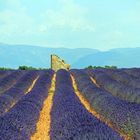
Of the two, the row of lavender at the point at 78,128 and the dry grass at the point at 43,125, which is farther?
the dry grass at the point at 43,125

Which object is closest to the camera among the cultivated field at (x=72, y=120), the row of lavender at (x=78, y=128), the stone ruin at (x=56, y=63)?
the row of lavender at (x=78, y=128)

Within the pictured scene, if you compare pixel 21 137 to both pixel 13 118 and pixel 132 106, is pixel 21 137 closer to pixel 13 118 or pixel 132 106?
pixel 13 118

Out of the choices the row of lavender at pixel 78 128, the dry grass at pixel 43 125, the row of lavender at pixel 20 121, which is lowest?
the dry grass at pixel 43 125

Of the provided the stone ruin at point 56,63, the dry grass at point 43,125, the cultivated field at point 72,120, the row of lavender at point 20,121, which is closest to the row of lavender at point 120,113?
the cultivated field at point 72,120

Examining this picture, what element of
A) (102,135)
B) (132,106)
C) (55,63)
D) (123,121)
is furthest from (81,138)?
(55,63)

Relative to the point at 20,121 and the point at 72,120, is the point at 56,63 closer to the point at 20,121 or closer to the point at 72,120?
the point at 20,121

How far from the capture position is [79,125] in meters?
12.5

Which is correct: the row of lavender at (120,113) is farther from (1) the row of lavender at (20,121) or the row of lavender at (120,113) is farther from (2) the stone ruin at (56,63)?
(2) the stone ruin at (56,63)

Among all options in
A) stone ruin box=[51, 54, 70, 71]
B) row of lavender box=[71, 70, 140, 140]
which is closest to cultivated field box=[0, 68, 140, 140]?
row of lavender box=[71, 70, 140, 140]

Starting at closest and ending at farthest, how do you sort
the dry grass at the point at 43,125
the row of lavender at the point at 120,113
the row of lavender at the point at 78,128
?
the row of lavender at the point at 78,128, the row of lavender at the point at 120,113, the dry grass at the point at 43,125

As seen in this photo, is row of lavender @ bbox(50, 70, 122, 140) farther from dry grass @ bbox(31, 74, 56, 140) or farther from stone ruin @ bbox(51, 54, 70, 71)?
stone ruin @ bbox(51, 54, 70, 71)

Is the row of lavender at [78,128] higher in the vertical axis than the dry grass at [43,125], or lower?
higher

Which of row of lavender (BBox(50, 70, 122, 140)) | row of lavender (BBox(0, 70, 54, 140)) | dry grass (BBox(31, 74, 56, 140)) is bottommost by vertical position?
dry grass (BBox(31, 74, 56, 140))

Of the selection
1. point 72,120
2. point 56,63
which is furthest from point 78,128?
point 56,63
